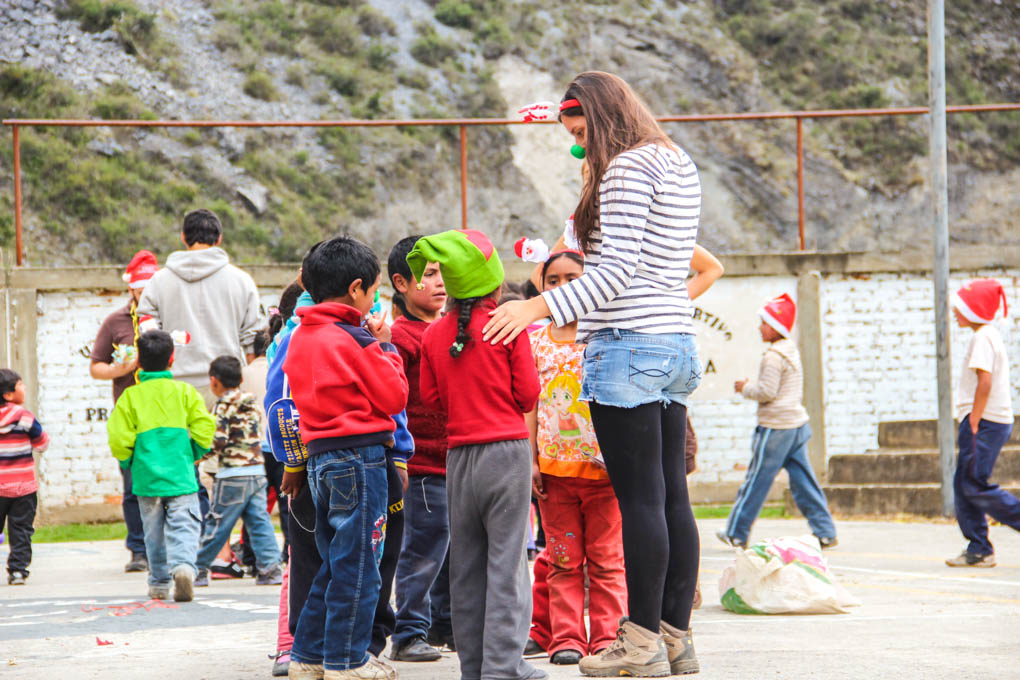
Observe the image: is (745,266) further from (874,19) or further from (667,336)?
(874,19)

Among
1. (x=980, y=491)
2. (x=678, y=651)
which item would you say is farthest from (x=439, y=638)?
(x=980, y=491)

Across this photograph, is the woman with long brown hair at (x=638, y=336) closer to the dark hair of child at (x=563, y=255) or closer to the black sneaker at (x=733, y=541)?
the dark hair of child at (x=563, y=255)

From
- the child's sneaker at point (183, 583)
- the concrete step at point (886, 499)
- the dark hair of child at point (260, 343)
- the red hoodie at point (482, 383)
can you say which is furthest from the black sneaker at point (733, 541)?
the red hoodie at point (482, 383)

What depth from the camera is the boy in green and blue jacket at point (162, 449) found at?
6.93 metres

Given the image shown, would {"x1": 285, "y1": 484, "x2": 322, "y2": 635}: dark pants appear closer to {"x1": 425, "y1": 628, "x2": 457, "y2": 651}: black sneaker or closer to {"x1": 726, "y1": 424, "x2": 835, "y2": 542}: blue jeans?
{"x1": 425, "y1": 628, "x2": 457, "y2": 651}: black sneaker

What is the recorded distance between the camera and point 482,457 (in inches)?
163

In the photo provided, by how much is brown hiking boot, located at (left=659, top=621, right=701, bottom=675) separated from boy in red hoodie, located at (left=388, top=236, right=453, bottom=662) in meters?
1.12

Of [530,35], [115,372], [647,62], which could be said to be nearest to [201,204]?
[530,35]

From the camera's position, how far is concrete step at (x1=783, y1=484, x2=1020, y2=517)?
36.3 feet

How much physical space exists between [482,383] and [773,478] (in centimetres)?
530

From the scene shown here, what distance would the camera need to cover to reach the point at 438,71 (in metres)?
38.5

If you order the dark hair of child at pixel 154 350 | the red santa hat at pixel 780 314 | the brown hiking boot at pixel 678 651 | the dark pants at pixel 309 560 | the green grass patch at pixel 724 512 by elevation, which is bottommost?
the green grass patch at pixel 724 512

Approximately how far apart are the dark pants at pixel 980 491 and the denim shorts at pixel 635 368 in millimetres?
4354

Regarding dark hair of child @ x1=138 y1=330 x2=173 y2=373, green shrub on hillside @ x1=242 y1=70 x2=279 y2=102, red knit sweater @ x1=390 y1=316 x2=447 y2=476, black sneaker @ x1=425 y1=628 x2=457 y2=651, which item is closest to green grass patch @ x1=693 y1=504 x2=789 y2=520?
dark hair of child @ x1=138 y1=330 x2=173 y2=373
